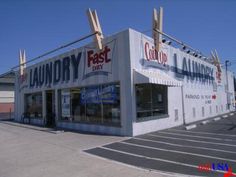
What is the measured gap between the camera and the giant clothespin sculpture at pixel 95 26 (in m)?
15.3

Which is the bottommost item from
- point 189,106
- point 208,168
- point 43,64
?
point 208,168

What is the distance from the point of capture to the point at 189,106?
68.7 feet

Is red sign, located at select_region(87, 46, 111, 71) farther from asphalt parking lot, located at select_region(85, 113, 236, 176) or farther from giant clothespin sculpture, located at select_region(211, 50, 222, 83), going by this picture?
giant clothespin sculpture, located at select_region(211, 50, 222, 83)

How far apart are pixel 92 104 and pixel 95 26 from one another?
476 cm

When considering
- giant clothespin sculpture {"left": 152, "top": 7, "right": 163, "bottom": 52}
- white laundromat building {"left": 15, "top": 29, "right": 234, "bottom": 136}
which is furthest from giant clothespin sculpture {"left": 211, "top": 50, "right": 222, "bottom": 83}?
giant clothespin sculpture {"left": 152, "top": 7, "right": 163, "bottom": 52}

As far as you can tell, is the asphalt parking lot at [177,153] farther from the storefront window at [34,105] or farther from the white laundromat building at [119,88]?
the storefront window at [34,105]

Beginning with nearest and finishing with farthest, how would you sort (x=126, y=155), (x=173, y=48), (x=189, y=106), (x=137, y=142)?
(x=126, y=155) < (x=137, y=142) < (x=173, y=48) < (x=189, y=106)

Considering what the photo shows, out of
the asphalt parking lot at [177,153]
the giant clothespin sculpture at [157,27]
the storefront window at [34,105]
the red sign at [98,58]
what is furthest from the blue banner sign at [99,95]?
the storefront window at [34,105]

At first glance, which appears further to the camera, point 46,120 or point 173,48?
point 46,120

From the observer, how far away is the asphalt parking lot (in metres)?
7.45

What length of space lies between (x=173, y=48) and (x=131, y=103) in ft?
23.9

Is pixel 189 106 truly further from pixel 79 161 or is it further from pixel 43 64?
pixel 79 161

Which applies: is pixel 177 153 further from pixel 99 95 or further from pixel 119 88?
pixel 99 95

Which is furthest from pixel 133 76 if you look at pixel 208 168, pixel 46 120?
pixel 46 120
